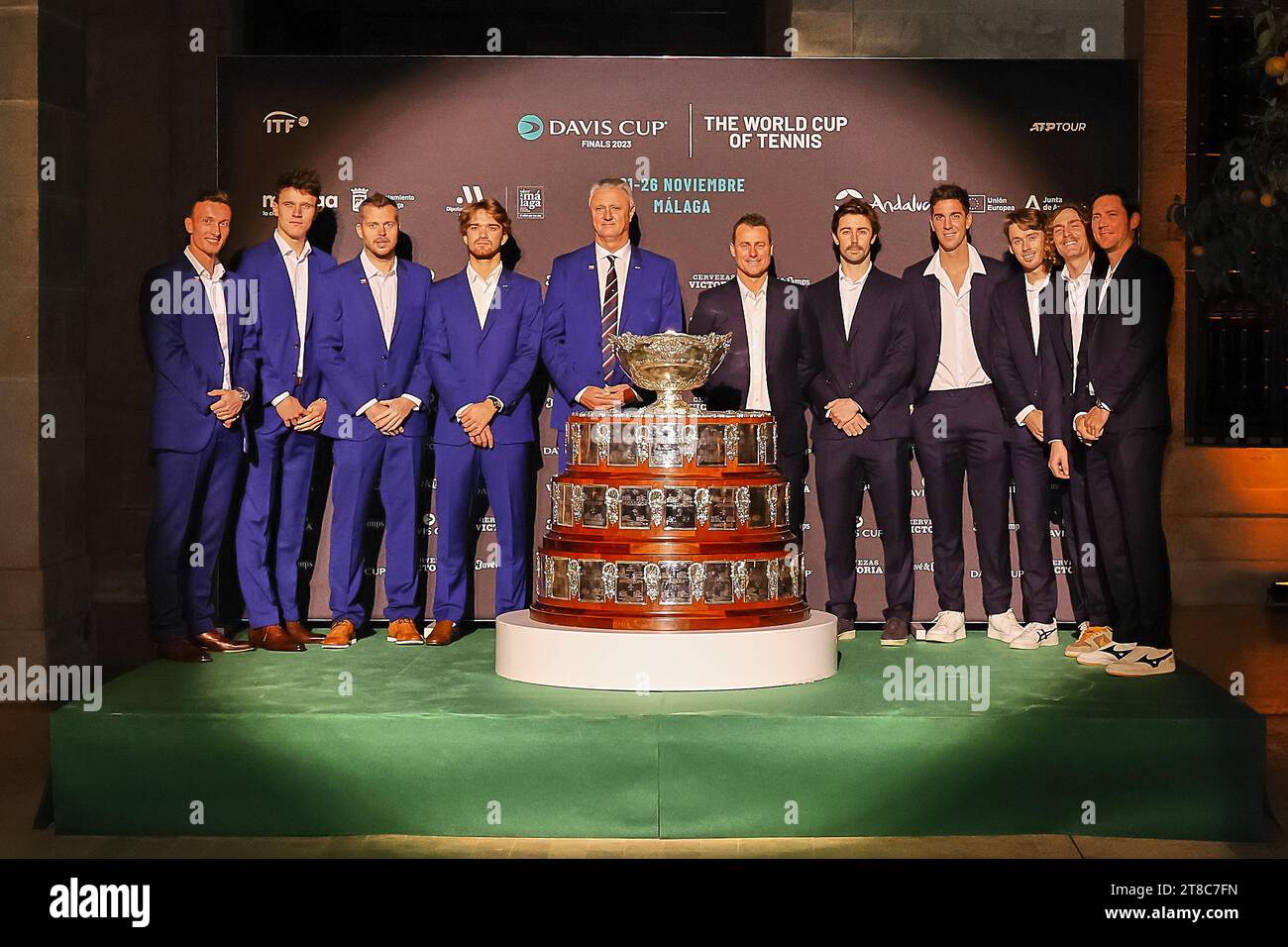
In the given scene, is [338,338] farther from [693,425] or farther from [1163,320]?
[1163,320]

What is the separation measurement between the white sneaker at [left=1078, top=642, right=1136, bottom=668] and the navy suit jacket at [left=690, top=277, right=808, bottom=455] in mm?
1727

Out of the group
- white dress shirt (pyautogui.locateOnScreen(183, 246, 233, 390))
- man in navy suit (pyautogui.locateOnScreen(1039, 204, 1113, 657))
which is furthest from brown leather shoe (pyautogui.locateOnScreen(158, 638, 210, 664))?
man in navy suit (pyautogui.locateOnScreen(1039, 204, 1113, 657))

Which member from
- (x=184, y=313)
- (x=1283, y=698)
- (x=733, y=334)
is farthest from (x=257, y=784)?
(x=1283, y=698)

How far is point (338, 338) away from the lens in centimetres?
768

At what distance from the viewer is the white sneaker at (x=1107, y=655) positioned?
6.59m

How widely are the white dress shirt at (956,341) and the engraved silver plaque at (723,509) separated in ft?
6.58

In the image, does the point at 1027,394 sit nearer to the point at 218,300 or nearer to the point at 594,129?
the point at 594,129

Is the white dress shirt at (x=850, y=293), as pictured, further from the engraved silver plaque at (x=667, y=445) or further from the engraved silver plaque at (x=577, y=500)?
the engraved silver plaque at (x=577, y=500)

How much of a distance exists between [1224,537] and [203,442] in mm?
7449

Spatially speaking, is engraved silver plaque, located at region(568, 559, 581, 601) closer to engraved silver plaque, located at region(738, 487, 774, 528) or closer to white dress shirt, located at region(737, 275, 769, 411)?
engraved silver plaque, located at region(738, 487, 774, 528)

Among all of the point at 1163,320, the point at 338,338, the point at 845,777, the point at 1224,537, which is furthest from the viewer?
the point at 1224,537

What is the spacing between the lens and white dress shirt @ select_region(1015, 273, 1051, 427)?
754 centimetres

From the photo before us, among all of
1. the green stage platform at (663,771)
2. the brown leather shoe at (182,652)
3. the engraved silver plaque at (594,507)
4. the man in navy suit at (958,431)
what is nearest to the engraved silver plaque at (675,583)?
the engraved silver plaque at (594,507)

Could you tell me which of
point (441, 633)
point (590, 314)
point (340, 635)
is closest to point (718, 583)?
point (441, 633)
